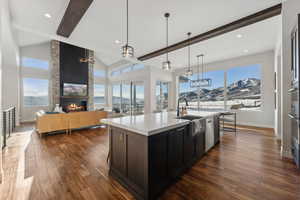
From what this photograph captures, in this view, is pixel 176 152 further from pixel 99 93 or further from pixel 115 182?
pixel 99 93

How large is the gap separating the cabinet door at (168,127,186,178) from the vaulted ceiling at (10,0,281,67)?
2.67 metres

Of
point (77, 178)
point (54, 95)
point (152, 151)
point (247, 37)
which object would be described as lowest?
point (77, 178)

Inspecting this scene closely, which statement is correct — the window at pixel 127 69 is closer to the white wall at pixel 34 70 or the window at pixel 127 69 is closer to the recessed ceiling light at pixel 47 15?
the white wall at pixel 34 70

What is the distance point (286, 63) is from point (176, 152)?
2.88 metres

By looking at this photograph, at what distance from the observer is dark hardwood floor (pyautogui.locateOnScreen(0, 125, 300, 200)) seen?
1603mm

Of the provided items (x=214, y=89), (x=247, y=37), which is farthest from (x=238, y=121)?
(x=247, y=37)

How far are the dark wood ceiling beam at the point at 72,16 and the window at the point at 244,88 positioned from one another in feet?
20.4

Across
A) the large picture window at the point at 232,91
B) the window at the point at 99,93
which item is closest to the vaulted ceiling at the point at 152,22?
the large picture window at the point at 232,91

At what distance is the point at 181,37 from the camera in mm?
4102

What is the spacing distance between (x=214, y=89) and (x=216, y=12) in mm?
4218

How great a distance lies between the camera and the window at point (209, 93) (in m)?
6.29

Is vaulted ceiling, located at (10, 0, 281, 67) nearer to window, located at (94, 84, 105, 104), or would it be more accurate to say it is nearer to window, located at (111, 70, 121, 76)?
window, located at (111, 70, 121, 76)

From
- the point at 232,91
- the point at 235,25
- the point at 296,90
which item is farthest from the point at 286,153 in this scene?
the point at 232,91

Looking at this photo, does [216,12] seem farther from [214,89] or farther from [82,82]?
[82,82]
